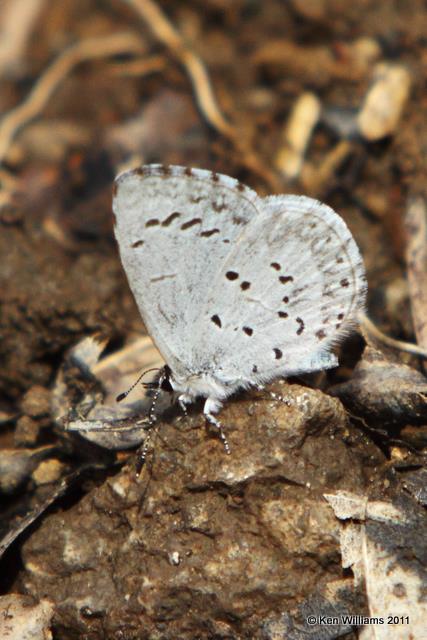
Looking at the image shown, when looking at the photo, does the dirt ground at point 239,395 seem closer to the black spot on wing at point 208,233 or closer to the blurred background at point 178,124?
the blurred background at point 178,124

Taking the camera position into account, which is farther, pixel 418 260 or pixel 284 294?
pixel 418 260

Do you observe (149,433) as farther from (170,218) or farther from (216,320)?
(170,218)

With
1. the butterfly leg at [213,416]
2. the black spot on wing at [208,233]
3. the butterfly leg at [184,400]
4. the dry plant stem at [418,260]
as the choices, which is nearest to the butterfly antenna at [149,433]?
the butterfly leg at [184,400]

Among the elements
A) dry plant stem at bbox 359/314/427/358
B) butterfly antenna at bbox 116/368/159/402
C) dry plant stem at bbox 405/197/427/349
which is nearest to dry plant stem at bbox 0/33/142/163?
butterfly antenna at bbox 116/368/159/402

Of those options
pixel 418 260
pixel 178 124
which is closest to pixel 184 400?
pixel 418 260

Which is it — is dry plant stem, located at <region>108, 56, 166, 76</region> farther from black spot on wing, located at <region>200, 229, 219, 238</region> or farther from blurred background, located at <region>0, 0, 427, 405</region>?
black spot on wing, located at <region>200, 229, 219, 238</region>
